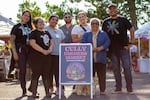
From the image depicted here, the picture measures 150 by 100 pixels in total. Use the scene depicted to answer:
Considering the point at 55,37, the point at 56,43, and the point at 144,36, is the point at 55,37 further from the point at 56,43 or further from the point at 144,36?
the point at 144,36

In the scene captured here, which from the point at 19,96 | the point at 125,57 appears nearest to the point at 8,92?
the point at 19,96

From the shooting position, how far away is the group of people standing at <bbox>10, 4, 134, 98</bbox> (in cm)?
998

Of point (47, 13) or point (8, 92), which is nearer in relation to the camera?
point (8, 92)

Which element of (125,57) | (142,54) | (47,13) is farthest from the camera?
(47,13)

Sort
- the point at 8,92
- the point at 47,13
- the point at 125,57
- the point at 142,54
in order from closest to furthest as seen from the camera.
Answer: the point at 125,57
the point at 8,92
the point at 142,54
the point at 47,13

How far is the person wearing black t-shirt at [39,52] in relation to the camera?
32.5 feet

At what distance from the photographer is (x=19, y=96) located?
34.3 ft

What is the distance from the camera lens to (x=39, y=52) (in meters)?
9.92

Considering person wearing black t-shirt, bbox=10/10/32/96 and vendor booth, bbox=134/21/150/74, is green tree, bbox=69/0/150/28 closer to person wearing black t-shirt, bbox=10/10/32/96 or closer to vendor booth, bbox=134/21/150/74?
A: vendor booth, bbox=134/21/150/74

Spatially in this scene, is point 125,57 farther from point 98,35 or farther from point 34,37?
point 34,37

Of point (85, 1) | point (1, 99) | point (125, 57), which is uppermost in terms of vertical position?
point (85, 1)

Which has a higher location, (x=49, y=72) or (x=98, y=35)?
(x=98, y=35)

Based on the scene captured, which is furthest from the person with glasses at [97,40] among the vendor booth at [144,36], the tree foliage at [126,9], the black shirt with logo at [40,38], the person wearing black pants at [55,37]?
the tree foliage at [126,9]

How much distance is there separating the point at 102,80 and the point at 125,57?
31.0 inches
